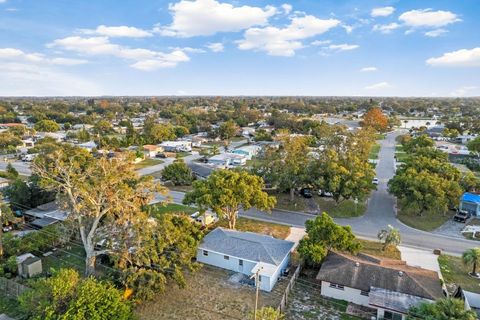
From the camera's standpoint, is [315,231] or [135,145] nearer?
[315,231]

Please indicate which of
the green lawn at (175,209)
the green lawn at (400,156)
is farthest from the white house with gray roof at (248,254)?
the green lawn at (400,156)

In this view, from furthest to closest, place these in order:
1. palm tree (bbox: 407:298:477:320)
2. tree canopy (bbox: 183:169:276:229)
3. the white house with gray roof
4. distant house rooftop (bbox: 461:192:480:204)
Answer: distant house rooftop (bbox: 461:192:480:204), tree canopy (bbox: 183:169:276:229), the white house with gray roof, palm tree (bbox: 407:298:477:320)

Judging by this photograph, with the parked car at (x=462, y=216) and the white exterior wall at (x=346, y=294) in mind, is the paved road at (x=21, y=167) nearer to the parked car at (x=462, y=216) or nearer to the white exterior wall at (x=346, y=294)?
the white exterior wall at (x=346, y=294)

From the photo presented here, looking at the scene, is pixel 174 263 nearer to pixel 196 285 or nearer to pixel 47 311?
pixel 196 285

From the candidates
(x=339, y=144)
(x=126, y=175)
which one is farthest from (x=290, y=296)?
(x=339, y=144)

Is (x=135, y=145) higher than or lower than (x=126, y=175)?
lower

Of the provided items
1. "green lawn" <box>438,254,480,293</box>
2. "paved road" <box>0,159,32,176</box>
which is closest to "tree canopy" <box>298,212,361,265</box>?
"green lawn" <box>438,254,480,293</box>

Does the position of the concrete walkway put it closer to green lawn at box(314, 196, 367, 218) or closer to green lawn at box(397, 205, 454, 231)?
green lawn at box(314, 196, 367, 218)
